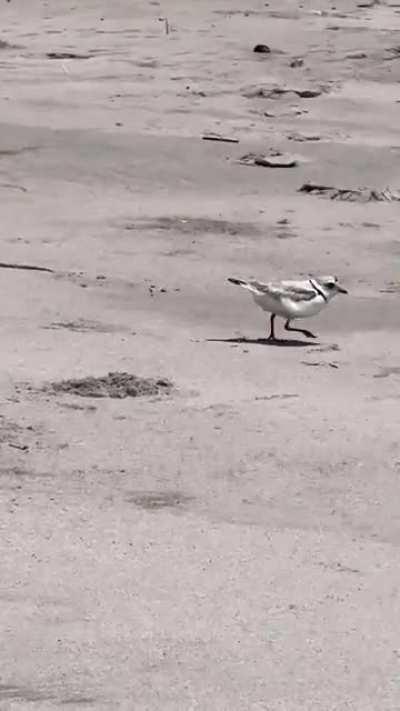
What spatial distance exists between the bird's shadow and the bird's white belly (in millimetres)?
123

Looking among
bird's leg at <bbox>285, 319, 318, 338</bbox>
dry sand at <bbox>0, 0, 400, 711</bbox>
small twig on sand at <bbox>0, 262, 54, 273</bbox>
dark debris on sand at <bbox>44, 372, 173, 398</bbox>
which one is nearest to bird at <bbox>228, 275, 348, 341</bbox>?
bird's leg at <bbox>285, 319, 318, 338</bbox>

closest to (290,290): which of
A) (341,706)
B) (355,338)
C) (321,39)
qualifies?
(355,338)

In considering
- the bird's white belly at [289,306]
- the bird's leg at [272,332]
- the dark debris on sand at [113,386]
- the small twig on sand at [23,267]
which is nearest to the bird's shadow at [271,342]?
the bird's leg at [272,332]

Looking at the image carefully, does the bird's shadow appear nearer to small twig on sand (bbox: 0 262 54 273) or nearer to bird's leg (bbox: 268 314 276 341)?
bird's leg (bbox: 268 314 276 341)

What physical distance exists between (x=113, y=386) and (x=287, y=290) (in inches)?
58.4

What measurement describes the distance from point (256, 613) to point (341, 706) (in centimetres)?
62

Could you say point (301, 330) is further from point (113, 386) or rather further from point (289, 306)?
point (113, 386)

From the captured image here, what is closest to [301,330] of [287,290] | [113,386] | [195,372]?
[287,290]

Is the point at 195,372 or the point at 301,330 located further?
the point at 301,330

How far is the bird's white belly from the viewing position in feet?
29.2

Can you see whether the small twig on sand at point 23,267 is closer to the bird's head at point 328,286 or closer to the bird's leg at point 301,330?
the bird's leg at point 301,330

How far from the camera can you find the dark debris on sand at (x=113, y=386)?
24.9 ft

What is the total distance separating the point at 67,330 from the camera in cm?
873

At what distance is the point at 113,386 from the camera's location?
25.2ft
